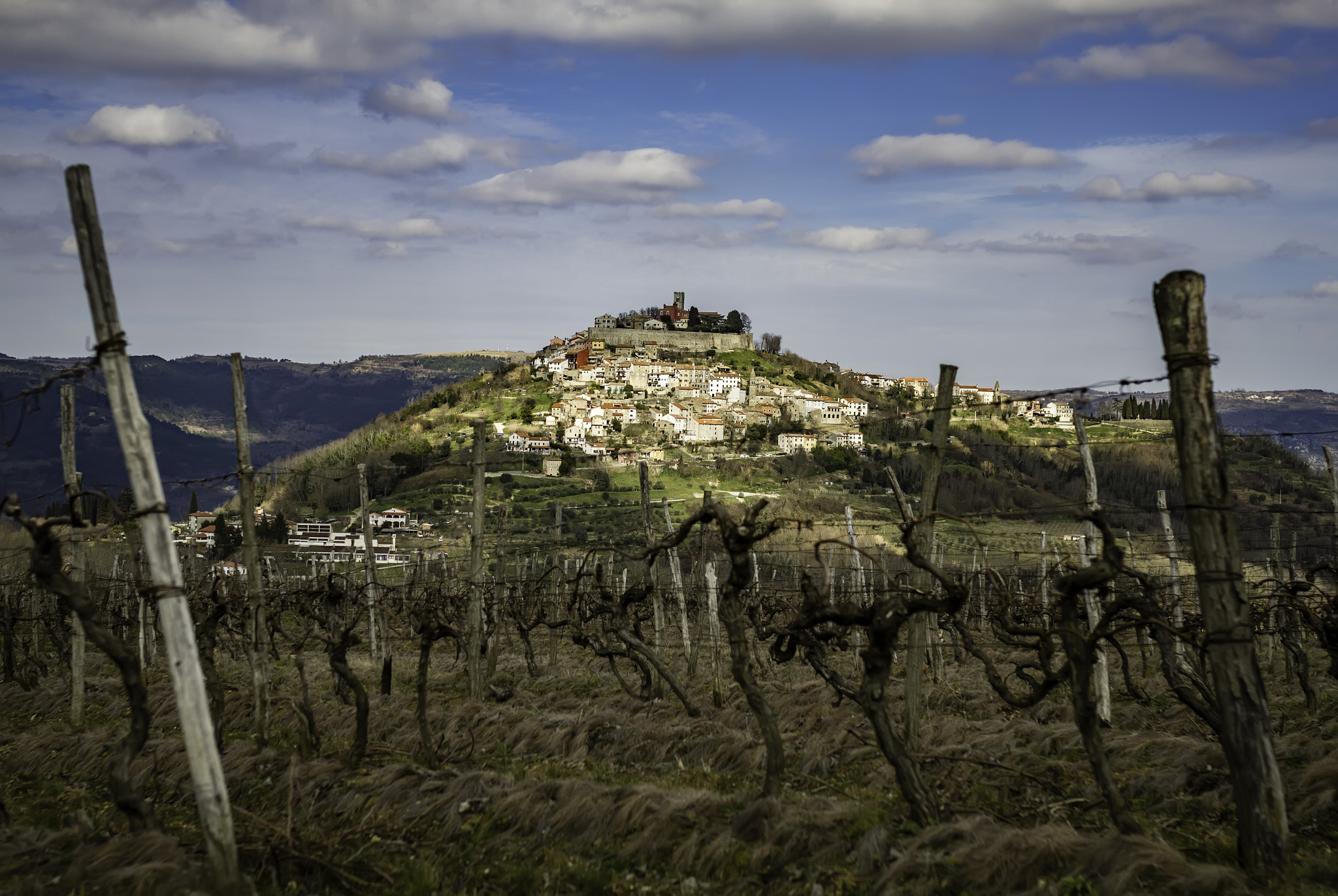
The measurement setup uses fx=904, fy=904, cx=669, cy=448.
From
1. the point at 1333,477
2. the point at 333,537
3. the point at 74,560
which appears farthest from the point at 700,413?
the point at 74,560

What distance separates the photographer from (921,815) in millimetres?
7656

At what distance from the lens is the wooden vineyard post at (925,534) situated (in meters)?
8.95

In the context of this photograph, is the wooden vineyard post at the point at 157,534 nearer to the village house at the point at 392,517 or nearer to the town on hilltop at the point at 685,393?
the village house at the point at 392,517

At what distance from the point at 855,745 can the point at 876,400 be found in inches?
5890

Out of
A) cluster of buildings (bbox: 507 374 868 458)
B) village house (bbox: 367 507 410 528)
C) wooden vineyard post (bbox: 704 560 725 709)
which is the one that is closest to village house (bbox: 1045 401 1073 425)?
cluster of buildings (bbox: 507 374 868 458)

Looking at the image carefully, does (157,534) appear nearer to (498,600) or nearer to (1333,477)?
(498,600)

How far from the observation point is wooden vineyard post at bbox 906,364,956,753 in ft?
29.4

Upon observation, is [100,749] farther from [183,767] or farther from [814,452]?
[814,452]

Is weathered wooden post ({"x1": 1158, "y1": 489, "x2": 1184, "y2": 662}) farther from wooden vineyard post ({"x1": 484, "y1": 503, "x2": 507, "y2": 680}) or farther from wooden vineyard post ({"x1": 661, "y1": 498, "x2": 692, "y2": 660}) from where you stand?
wooden vineyard post ({"x1": 484, "y1": 503, "x2": 507, "y2": 680})

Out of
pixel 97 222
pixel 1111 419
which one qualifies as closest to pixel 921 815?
pixel 1111 419

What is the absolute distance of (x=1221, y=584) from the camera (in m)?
6.13

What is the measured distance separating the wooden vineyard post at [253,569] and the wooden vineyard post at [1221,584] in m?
10.3

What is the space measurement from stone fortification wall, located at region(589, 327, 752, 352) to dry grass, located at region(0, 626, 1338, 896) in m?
166

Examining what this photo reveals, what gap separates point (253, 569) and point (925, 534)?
8377 mm
